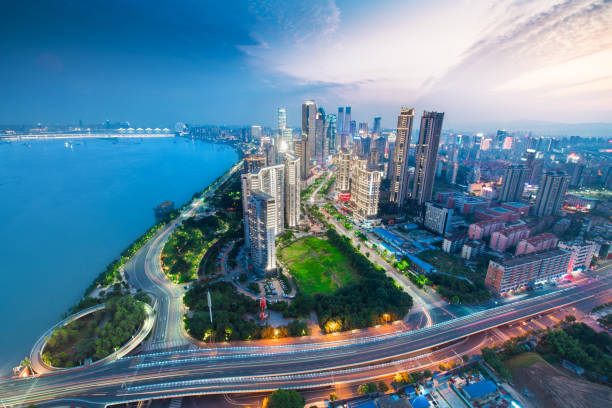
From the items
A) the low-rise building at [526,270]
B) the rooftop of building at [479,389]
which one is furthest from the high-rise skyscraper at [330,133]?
the rooftop of building at [479,389]

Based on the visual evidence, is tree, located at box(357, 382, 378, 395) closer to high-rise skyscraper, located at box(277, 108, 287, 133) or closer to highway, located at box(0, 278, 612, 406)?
highway, located at box(0, 278, 612, 406)

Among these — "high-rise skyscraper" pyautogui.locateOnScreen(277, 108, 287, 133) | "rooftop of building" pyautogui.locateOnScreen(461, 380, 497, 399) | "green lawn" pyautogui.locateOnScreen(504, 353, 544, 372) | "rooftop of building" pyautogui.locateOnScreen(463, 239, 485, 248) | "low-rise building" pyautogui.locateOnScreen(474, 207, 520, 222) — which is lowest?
"green lawn" pyautogui.locateOnScreen(504, 353, 544, 372)

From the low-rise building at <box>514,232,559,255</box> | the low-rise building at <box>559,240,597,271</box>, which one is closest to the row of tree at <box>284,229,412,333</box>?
the low-rise building at <box>514,232,559,255</box>

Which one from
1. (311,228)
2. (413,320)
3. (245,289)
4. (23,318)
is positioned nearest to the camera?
(413,320)

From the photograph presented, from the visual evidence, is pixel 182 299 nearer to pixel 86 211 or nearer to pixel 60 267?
pixel 60 267

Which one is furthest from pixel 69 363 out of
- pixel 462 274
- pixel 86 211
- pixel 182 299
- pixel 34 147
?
pixel 34 147

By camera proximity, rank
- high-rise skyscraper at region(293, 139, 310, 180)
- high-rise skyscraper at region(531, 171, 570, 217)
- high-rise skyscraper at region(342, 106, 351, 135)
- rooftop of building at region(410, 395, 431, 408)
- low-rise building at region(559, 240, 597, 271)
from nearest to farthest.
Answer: rooftop of building at region(410, 395, 431, 408), low-rise building at region(559, 240, 597, 271), high-rise skyscraper at region(531, 171, 570, 217), high-rise skyscraper at region(293, 139, 310, 180), high-rise skyscraper at region(342, 106, 351, 135)
